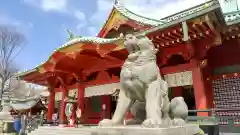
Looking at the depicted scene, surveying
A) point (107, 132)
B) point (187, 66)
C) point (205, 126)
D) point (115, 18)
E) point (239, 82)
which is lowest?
point (205, 126)

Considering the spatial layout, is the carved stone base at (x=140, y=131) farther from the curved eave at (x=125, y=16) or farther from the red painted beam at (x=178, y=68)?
the curved eave at (x=125, y=16)

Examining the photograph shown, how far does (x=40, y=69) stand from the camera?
12.3 m

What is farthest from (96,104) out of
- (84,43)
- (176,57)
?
(176,57)

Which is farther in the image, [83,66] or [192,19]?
[83,66]

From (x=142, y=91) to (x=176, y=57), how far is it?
6977 mm

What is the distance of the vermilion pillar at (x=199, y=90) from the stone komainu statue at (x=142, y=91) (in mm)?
4594

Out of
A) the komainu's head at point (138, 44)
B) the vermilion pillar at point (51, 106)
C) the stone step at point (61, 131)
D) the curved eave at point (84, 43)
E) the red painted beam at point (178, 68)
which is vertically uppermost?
the curved eave at point (84, 43)

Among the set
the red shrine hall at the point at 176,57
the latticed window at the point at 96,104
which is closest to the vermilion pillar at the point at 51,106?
the red shrine hall at the point at 176,57

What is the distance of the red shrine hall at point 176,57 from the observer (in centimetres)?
744

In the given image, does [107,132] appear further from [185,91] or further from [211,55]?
[185,91]

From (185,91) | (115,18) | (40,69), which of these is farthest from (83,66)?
(185,91)

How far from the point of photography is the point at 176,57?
1001 cm

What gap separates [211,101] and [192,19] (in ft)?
11.5

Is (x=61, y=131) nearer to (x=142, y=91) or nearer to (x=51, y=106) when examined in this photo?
(x=51, y=106)
